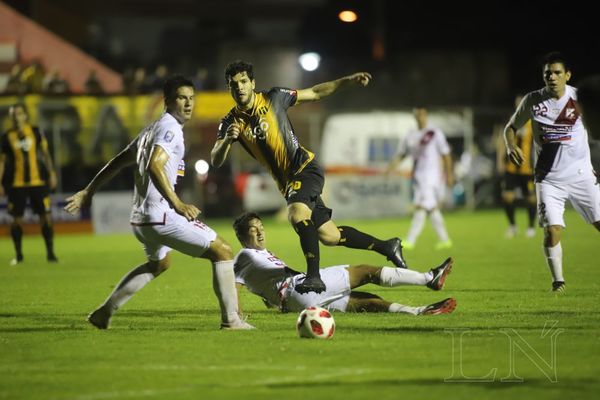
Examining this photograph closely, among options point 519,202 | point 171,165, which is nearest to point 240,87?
point 171,165

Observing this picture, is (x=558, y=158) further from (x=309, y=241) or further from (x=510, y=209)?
(x=510, y=209)

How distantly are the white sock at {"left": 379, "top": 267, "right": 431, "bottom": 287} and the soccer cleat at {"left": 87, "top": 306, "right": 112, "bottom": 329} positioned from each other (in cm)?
250

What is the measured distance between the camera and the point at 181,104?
9.52 m

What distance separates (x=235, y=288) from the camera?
381 inches

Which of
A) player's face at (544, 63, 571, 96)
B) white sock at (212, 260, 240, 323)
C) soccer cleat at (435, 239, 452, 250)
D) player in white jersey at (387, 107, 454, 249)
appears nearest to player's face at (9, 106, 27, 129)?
player in white jersey at (387, 107, 454, 249)

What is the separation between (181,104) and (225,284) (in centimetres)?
155

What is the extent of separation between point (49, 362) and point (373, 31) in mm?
24830

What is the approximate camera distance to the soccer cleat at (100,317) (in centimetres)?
996

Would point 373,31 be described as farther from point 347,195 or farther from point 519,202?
point 519,202

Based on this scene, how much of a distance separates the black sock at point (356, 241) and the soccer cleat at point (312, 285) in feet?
3.95

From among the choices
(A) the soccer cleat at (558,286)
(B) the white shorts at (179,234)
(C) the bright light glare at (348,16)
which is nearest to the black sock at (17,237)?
(C) the bright light glare at (348,16)

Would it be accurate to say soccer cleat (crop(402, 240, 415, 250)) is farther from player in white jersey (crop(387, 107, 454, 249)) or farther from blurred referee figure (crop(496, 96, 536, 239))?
blurred referee figure (crop(496, 96, 536, 239))

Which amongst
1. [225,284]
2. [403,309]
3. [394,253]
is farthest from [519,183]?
[225,284]

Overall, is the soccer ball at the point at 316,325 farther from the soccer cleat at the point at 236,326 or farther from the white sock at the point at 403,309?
the white sock at the point at 403,309
